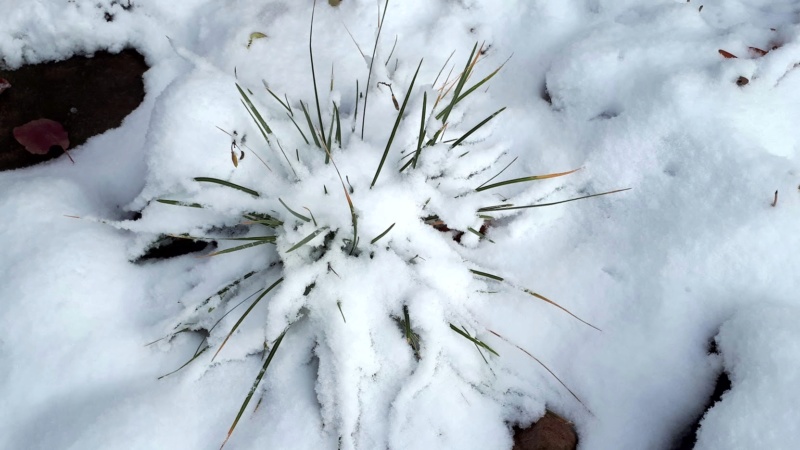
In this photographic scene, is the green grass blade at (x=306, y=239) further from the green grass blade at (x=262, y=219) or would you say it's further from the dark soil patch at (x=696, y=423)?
the dark soil patch at (x=696, y=423)

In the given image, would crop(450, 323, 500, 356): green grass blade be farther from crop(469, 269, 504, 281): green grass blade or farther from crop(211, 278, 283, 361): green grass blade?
crop(211, 278, 283, 361): green grass blade

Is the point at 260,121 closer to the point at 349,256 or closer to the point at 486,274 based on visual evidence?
the point at 349,256

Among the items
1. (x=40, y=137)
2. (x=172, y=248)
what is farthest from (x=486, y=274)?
(x=40, y=137)

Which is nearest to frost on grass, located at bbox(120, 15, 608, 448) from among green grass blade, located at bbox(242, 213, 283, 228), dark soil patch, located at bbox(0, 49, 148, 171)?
green grass blade, located at bbox(242, 213, 283, 228)

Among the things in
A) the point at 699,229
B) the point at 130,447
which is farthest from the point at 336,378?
the point at 699,229

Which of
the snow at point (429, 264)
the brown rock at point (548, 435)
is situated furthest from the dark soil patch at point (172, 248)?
the brown rock at point (548, 435)

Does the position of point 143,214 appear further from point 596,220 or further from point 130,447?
point 596,220
